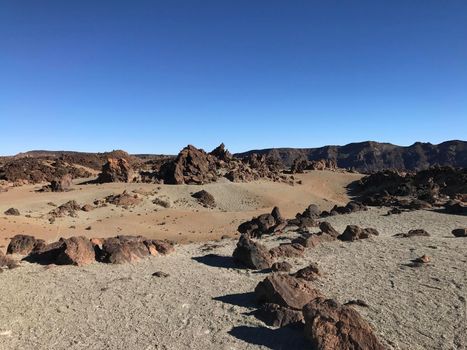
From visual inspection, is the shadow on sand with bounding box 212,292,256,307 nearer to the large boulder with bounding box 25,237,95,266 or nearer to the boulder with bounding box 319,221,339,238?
the large boulder with bounding box 25,237,95,266

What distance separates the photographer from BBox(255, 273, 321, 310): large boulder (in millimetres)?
10102

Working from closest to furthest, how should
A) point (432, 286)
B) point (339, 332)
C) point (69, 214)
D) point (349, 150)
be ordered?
1. point (339, 332)
2. point (432, 286)
3. point (69, 214)
4. point (349, 150)

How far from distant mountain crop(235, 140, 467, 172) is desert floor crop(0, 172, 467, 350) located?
100535 millimetres

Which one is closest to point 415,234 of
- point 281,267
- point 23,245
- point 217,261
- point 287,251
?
point 287,251

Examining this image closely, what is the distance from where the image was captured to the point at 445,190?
36938mm

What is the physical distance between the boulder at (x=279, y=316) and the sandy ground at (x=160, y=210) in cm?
1494

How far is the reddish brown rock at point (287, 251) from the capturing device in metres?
15.2

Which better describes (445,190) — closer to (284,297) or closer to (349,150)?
(284,297)

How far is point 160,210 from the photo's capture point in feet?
113

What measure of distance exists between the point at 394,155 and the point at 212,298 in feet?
418

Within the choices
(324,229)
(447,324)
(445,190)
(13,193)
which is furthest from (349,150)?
(447,324)

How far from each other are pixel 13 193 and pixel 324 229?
31.5 metres

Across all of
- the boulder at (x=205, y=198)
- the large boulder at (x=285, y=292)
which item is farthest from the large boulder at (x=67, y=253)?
the boulder at (x=205, y=198)

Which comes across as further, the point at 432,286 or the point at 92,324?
the point at 432,286
